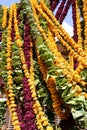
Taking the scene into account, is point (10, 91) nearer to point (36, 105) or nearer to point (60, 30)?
point (36, 105)

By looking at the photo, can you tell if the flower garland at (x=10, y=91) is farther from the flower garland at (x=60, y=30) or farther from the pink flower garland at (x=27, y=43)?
the flower garland at (x=60, y=30)

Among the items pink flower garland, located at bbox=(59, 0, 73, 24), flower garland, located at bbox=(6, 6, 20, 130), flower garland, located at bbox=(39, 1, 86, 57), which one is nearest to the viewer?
flower garland, located at bbox=(6, 6, 20, 130)

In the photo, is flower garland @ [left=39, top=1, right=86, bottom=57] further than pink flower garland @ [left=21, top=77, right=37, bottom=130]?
Yes

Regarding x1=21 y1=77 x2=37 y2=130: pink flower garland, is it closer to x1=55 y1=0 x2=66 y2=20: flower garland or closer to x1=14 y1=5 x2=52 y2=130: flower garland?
x1=14 y1=5 x2=52 y2=130: flower garland

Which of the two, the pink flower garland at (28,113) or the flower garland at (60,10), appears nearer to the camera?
the pink flower garland at (28,113)

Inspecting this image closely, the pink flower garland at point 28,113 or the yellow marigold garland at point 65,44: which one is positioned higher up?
the yellow marigold garland at point 65,44

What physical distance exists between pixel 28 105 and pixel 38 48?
1.32 feet

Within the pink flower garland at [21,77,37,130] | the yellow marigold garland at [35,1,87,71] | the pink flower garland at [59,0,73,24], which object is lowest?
the pink flower garland at [21,77,37,130]

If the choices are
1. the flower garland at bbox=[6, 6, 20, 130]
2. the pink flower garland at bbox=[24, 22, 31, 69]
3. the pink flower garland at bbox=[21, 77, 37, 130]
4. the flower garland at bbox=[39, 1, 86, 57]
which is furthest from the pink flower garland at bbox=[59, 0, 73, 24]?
the pink flower garland at bbox=[21, 77, 37, 130]

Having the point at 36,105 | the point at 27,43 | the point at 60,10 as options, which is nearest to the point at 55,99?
the point at 36,105

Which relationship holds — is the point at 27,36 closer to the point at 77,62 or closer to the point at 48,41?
the point at 48,41

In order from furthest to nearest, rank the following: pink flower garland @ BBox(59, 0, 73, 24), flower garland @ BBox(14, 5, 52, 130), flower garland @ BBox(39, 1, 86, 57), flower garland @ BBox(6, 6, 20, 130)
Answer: pink flower garland @ BBox(59, 0, 73, 24), flower garland @ BBox(39, 1, 86, 57), flower garland @ BBox(6, 6, 20, 130), flower garland @ BBox(14, 5, 52, 130)

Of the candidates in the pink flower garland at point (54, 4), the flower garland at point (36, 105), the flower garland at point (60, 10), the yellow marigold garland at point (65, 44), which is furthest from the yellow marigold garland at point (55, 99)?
the pink flower garland at point (54, 4)

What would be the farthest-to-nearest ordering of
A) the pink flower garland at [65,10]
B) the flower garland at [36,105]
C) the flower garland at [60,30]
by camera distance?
the pink flower garland at [65,10], the flower garland at [60,30], the flower garland at [36,105]
